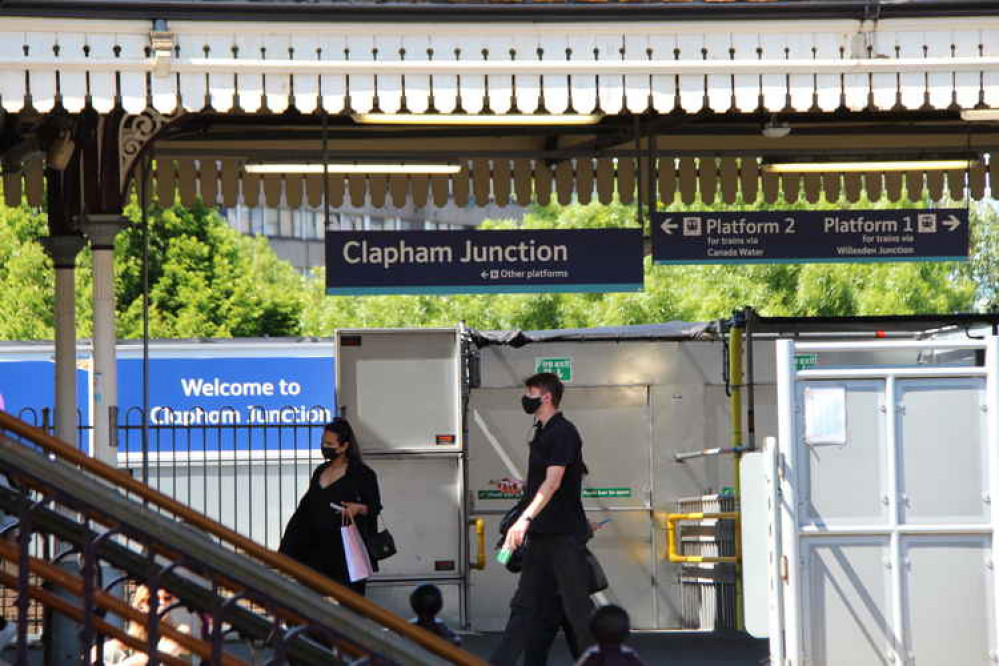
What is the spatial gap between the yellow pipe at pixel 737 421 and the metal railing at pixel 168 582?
26.0ft

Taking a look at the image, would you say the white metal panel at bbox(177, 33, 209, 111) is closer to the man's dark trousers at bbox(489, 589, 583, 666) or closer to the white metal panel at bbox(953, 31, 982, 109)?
the man's dark trousers at bbox(489, 589, 583, 666)

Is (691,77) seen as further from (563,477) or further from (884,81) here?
(563,477)

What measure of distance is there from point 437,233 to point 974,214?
2515 cm

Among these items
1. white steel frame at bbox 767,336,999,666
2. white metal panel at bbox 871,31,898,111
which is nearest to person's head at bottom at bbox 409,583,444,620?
white steel frame at bbox 767,336,999,666

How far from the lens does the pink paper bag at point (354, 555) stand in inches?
428

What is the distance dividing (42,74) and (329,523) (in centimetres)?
320

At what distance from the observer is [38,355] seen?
2281 centimetres

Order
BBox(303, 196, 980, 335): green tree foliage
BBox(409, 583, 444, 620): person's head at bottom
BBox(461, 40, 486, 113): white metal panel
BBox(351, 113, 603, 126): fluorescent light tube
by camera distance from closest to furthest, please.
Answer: BBox(409, 583, 444, 620): person's head at bottom → BBox(461, 40, 486, 113): white metal panel → BBox(351, 113, 603, 126): fluorescent light tube → BBox(303, 196, 980, 335): green tree foliage

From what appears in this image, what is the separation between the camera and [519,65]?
1024 centimetres

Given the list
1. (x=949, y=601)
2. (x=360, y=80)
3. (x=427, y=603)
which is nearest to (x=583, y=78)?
(x=360, y=80)

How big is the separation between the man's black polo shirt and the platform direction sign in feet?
12.6

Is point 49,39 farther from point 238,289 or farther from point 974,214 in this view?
point 238,289

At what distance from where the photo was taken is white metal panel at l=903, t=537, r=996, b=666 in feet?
32.6

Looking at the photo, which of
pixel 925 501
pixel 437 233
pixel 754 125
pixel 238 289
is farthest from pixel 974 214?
pixel 925 501
